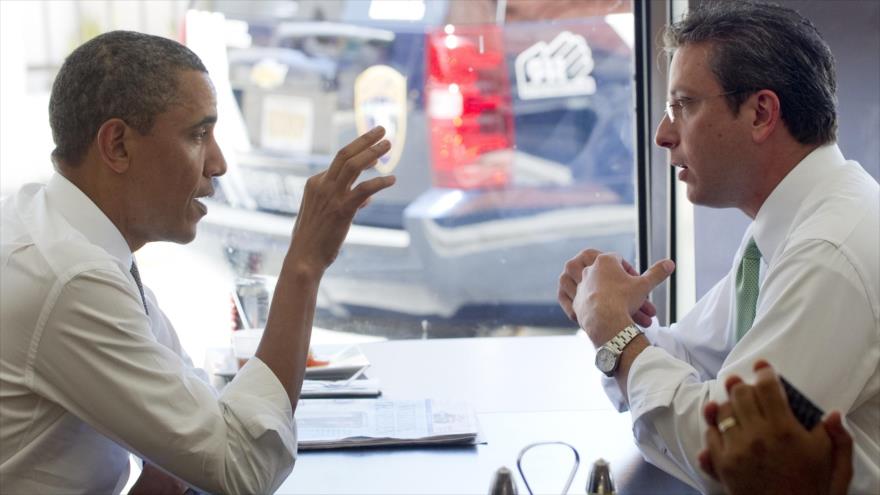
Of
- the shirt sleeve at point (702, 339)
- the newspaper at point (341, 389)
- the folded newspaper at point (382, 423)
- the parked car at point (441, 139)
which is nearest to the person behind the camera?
the folded newspaper at point (382, 423)

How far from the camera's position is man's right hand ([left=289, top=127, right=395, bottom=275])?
5.09 ft

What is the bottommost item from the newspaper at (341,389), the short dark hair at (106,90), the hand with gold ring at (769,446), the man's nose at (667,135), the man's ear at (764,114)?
the newspaper at (341,389)

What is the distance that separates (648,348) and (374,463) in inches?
16.7

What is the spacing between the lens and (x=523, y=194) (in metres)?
3.20

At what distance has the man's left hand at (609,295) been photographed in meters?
1.67

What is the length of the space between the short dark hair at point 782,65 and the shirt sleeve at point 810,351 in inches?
11.4

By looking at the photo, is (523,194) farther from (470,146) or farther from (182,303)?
(182,303)

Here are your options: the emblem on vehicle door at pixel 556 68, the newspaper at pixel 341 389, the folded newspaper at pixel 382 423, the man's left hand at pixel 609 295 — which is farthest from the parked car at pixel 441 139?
the man's left hand at pixel 609 295

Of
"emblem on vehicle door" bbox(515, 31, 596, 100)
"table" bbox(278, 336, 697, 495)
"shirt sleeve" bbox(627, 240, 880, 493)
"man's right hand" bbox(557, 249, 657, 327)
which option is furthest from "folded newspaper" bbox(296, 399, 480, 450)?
"emblem on vehicle door" bbox(515, 31, 596, 100)

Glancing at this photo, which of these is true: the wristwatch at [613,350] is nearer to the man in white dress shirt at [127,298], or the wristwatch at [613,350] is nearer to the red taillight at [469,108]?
the man in white dress shirt at [127,298]

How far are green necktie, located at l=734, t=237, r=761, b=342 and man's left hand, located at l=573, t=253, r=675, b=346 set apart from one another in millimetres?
109

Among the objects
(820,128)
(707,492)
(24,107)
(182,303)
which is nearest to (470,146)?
(182,303)

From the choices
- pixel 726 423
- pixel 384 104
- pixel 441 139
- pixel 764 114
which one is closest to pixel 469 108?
pixel 441 139

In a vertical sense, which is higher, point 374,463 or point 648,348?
point 648,348
